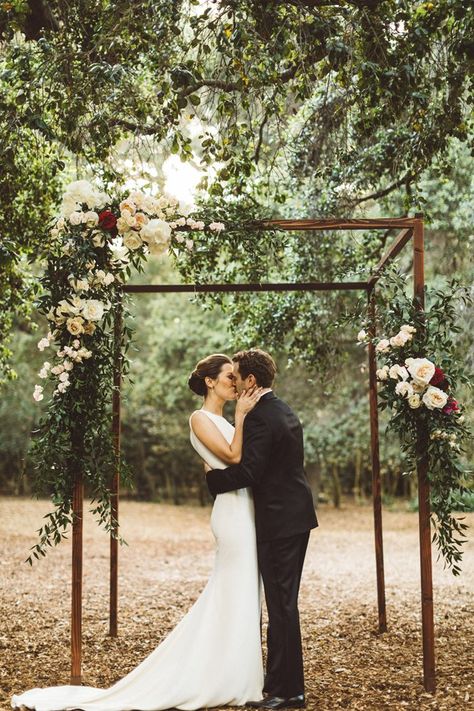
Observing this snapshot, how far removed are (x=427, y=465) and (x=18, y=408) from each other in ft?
47.7

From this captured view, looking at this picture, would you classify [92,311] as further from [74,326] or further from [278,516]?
[278,516]

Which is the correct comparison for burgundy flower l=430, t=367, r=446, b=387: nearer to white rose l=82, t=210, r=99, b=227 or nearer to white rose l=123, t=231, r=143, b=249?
white rose l=123, t=231, r=143, b=249

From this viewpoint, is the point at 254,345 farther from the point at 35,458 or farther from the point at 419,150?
the point at 35,458

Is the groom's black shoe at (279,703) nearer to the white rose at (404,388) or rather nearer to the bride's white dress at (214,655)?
the bride's white dress at (214,655)

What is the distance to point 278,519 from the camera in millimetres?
4535

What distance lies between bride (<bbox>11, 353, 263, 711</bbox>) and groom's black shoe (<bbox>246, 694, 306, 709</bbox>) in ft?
0.14

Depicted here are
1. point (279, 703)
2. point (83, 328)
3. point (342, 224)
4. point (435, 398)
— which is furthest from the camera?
point (342, 224)

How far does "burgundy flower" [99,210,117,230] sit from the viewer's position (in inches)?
184

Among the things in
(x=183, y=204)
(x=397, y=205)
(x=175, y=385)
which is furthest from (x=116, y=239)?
(x=175, y=385)

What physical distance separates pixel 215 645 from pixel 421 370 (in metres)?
1.92

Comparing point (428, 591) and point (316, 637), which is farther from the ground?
point (428, 591)

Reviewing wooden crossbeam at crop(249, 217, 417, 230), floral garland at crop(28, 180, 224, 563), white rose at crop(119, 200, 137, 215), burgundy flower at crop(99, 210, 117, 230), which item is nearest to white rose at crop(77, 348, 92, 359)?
floral garland at crop(28, 180, 224, 563)

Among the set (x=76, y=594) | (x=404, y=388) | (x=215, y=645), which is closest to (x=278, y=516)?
(x=215, y=645)

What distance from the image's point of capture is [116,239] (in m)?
4.89
